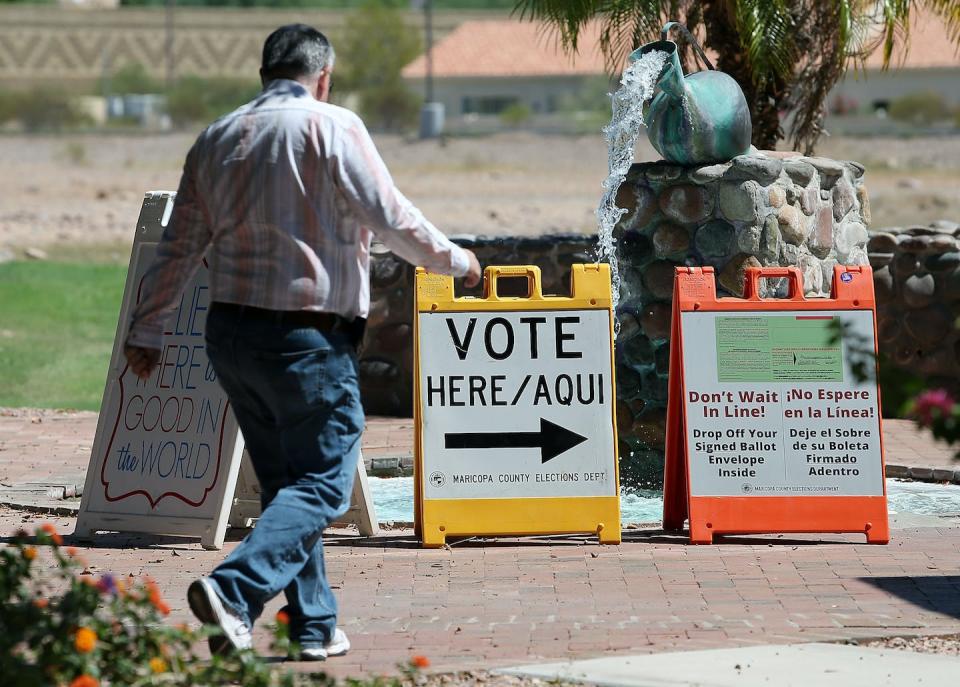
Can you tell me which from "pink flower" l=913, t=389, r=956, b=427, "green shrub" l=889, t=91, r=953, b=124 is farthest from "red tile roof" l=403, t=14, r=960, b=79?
"pink flower" l=913, t=389, r=956, b=427

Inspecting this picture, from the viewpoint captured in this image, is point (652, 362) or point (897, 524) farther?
point (652, 362)

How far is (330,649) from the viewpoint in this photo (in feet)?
16.8

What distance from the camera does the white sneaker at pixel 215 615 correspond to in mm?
4703

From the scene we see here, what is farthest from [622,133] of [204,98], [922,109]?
[204,98]

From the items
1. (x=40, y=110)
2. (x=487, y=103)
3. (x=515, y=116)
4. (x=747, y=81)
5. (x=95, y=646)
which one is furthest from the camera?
(x=487, y=103)

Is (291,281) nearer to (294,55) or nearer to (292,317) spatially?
(292,317)

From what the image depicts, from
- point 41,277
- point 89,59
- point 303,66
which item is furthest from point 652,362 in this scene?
point 89,59

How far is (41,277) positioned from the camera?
2172 centimetres

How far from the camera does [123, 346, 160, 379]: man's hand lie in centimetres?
512

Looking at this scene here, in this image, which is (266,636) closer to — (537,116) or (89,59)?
(537,116)

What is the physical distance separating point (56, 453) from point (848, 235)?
4.91 meters

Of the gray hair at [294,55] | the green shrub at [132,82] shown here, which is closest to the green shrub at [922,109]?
the green shrub at [132,82]

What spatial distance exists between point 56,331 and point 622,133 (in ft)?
30.3

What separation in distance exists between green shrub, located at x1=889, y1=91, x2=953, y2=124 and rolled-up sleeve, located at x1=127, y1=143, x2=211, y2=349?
6474 cm
